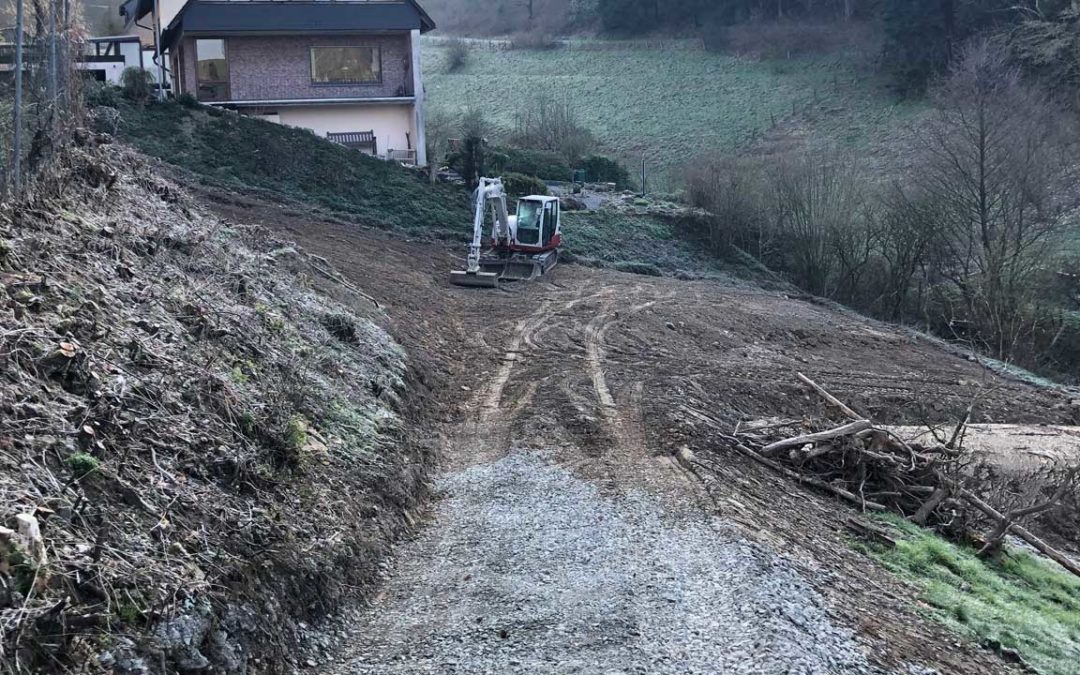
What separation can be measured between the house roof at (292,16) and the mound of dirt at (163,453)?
24763 millimetres

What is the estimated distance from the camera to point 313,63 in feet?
123

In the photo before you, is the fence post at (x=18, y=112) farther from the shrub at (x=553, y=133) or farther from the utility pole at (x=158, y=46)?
the shrub at (x=553, y=133)

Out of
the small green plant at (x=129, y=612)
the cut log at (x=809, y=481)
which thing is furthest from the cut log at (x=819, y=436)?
the small green plant at (x=129, y=612)

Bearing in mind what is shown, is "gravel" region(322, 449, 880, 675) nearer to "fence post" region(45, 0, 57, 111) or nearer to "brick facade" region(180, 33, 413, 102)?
"fence post" region(45, 0, 57, 111)

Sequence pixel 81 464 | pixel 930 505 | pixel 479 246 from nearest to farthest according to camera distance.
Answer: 1. pixel 81 464
2. pixel 930 505
3. pixel 479 246

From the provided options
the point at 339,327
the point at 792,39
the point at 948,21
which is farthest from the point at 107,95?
the point at 792,39

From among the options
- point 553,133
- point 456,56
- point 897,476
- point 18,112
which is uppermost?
point 456,56

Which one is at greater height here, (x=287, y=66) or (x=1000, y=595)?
(x=287, y=66)

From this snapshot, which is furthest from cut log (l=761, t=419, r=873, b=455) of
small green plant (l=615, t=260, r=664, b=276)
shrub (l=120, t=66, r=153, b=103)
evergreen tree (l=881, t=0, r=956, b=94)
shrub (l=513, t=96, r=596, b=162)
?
evergreen tree (l=881, t=0, r=956, b=94)

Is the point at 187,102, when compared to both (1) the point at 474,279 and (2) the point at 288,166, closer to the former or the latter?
(2) the point at 288,166

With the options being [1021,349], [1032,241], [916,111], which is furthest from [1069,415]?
[916,111]

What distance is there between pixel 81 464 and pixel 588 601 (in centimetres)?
403

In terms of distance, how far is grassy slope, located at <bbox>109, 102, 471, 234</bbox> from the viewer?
29.3 m

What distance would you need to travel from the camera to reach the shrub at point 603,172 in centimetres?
Result: 4853
